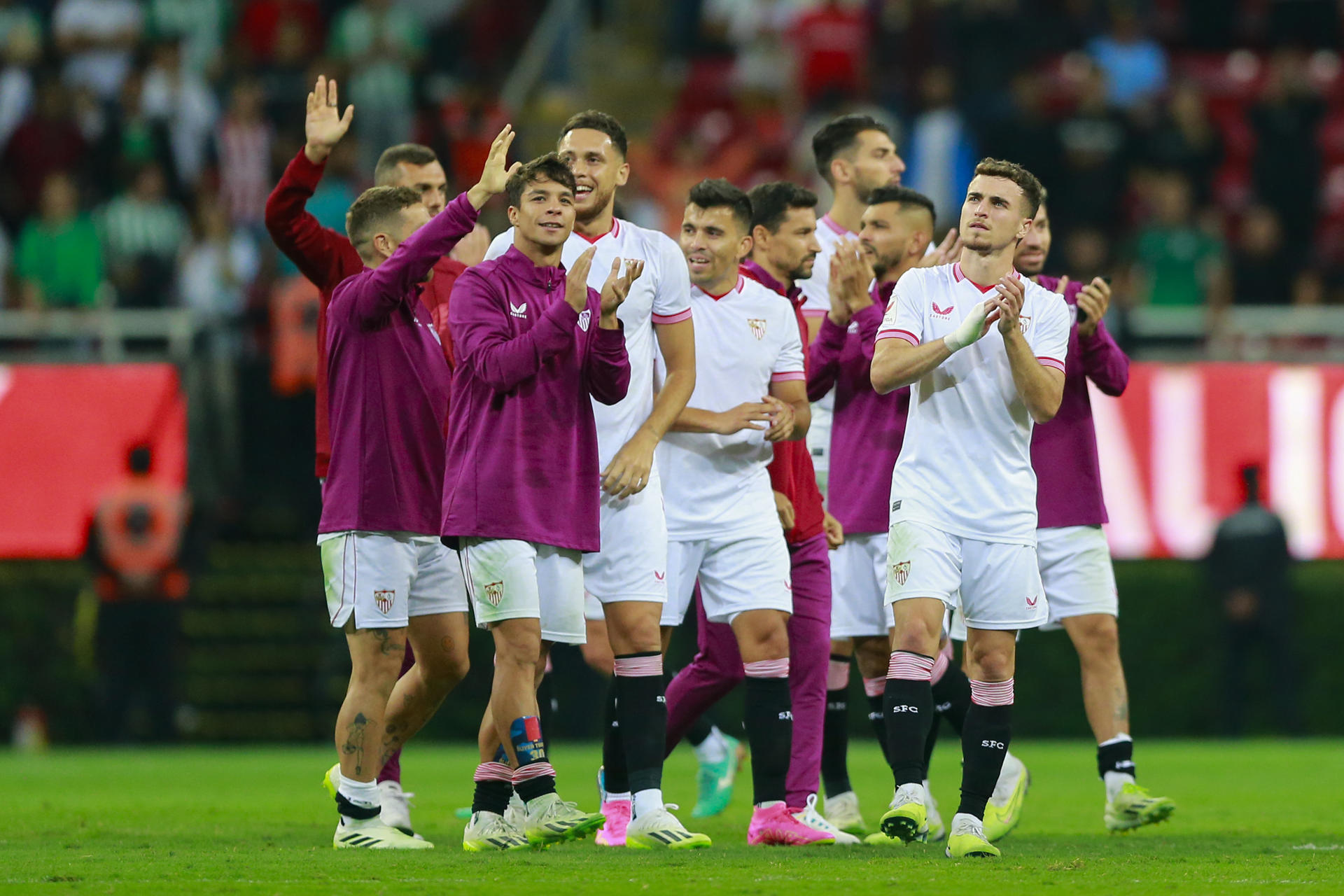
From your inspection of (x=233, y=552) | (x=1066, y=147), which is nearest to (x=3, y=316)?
(x=233, y=552)

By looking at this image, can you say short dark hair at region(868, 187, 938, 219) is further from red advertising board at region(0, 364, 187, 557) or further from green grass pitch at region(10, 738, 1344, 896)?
red advertising board at region(0, 364, 187, 557)

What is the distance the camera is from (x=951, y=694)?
904 cm

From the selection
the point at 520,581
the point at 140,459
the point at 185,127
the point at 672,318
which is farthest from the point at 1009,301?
the point at 185,127

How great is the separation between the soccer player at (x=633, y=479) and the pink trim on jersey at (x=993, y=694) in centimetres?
124

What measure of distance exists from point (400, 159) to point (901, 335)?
2.92 metres

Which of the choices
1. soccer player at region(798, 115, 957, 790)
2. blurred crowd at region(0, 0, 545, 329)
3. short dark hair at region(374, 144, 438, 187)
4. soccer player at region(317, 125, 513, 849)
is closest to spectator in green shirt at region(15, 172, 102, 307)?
blurred crowd at region(0, 0, 545, 329)

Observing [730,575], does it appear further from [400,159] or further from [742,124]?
[742,124]

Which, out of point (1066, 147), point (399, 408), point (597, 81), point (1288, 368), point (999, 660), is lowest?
point (999, 660)

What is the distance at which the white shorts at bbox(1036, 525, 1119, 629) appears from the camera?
359 inches

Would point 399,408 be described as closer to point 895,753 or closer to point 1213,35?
point 895,753

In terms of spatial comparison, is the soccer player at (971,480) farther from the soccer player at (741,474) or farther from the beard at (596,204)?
the beard at (596,204)

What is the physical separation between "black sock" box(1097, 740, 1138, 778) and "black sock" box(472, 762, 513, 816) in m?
2.87

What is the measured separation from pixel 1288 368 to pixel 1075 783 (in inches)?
221

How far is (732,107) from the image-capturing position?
827 inches
